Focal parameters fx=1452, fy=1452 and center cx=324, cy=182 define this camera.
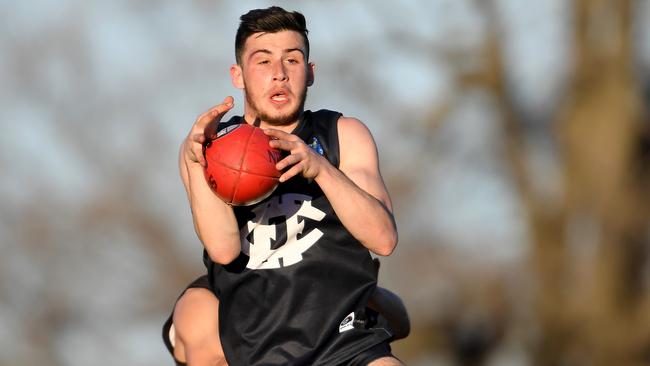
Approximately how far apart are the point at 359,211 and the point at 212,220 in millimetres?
681

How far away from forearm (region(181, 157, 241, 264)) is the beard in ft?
1.42

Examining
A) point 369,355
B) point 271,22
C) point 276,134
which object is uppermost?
point 271,22

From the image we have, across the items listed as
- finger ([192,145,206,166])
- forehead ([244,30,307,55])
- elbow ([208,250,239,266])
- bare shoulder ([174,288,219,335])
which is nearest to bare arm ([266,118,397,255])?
finger ([192,145,206,166])

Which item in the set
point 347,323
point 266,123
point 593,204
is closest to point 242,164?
point 266,123

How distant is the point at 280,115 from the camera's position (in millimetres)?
6852

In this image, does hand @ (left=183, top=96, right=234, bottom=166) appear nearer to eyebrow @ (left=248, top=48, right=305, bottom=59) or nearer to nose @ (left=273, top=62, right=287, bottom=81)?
nose @ (left=273, top=62, right=287, bottom=81)

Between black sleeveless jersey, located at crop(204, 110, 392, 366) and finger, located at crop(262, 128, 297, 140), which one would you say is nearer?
finger, located at crop(262, 128, 297, 140)

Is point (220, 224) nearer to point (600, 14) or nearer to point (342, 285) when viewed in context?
point (342, 285)

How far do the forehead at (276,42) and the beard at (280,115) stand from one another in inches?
8.4

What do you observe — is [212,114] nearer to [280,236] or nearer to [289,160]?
[289,160]

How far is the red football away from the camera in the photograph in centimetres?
622

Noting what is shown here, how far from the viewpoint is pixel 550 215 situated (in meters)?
17.0

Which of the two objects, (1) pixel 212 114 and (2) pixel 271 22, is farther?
(2) pixel 271 22

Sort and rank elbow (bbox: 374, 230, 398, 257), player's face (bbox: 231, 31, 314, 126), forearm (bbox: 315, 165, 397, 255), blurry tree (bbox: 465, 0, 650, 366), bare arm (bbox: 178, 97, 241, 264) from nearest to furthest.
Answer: forearm (bbox: 315, 165, 397, 255)
bare arm (bbox: 178, 97, 241, 264)
elbow (bbox: 374, 230, 398, 257)
player's face (bbox: 231, 31, 314, 126)
blurry tree (bbox: 465, 0, 650, 366)
